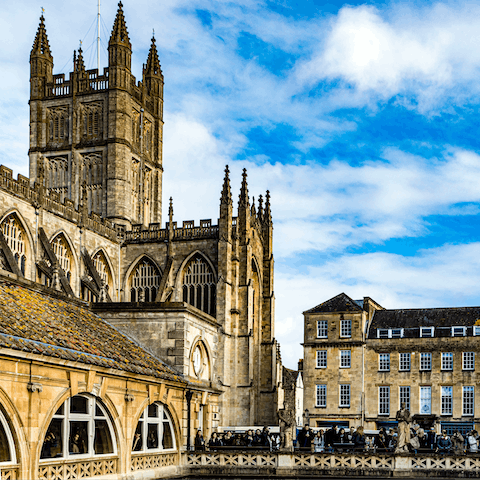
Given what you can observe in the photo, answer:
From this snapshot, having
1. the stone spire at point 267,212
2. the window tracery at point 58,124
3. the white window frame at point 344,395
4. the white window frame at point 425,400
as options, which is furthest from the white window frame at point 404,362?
the window tracery at point 58,124

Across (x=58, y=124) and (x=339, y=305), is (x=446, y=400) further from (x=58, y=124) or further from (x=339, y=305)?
(x=58, y=124)

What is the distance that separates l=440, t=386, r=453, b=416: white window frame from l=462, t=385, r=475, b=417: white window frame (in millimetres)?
856

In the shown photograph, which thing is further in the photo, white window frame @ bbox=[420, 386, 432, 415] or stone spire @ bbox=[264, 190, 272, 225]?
stone spire @ bbox=[264, 190, 272, 225]

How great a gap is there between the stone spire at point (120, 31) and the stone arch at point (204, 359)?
37483mm

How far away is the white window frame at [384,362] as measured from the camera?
58094mm

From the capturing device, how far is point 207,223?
2299 inches

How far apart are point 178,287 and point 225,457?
2720 centimetres

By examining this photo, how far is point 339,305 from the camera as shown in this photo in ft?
199

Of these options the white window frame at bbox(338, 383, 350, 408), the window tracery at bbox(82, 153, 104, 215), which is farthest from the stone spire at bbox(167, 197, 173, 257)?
the white window frame at bbox(338, 383, 350, 408)

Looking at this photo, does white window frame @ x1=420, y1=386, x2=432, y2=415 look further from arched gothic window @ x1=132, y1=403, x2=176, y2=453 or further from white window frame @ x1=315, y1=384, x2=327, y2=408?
arched gothic window @ x1=132, y1=403, x2=176, y2=453

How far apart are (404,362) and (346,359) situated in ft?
13.6

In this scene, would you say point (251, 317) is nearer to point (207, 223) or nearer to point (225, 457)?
point (207, 223)

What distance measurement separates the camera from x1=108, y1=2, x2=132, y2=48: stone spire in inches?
2552

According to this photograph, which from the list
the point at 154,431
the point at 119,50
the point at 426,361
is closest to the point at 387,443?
the point at 154,431
